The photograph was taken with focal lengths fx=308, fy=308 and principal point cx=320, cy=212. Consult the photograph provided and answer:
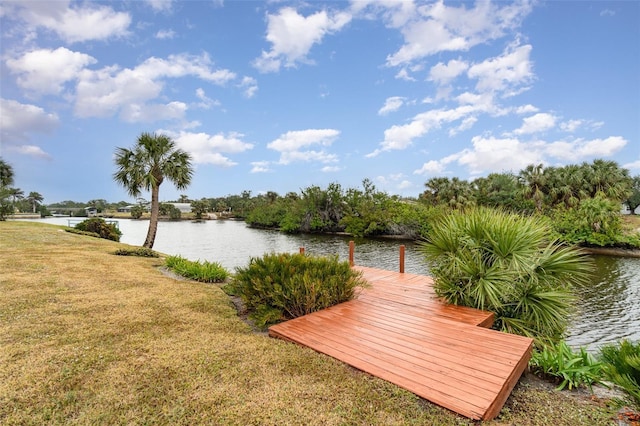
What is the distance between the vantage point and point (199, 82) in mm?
18141

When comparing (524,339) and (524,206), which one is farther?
(524,206)

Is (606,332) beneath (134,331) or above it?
beneath

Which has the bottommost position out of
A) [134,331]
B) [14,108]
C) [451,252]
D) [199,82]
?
[134,331]

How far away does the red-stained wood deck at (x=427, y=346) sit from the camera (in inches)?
102

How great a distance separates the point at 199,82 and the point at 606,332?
2077cm

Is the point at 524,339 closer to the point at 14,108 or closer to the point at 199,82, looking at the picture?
the point at 199,82

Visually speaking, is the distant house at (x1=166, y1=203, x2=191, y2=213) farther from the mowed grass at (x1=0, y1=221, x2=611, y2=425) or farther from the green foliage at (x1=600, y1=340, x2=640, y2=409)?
the green foliage at (x1=600, y1=340, x2=640, y2=409)

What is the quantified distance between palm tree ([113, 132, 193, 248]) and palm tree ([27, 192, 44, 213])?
64.1 metres

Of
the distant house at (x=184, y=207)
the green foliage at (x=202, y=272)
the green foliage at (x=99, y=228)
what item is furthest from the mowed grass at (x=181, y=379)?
the distant house at (x=184, y=207)

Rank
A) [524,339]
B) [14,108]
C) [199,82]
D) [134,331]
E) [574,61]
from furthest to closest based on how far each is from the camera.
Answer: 1. [199,82]
2. [14,108]
3. [574,61]
4. [134,331]
5. [524,339]

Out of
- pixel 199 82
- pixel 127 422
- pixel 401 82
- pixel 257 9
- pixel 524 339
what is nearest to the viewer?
pixel 127 422

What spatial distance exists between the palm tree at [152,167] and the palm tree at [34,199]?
64.1 meters

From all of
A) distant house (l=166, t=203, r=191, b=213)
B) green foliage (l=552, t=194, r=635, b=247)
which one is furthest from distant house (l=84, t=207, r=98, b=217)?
green foliage (l=552, t=194, r=635, b=247)

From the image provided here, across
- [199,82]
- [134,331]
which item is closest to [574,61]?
[134,331]
